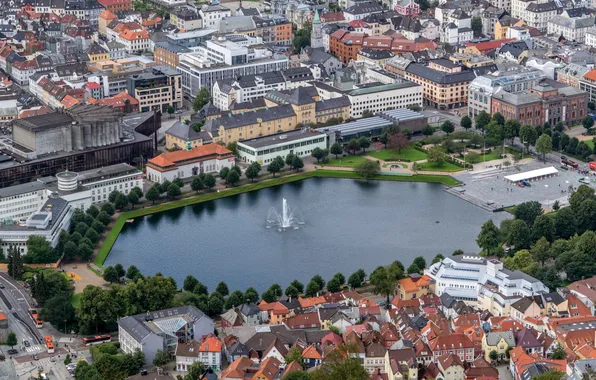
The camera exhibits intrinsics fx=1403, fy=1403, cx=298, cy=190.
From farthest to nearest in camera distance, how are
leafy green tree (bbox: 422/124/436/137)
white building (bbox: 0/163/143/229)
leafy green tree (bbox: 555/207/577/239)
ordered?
1. leafy green tree (bbox: 422/124/436/137)
2. white building (bbox: 0/163/143/229)
3. leafy green tree (bbox: 555/207/577/239)

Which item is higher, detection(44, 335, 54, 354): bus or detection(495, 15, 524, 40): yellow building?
detection(495, 15, 524, 40): yellow building

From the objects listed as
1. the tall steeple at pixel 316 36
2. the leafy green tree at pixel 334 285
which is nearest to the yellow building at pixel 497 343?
the leafy green tree at pixel 334 285

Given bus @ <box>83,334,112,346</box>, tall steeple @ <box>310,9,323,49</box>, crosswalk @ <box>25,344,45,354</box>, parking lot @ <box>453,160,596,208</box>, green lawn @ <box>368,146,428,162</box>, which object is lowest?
crosswalk @ <box>25,344,45,354</box>

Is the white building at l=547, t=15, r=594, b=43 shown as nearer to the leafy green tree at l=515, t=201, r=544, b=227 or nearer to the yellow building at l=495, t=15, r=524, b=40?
the yellow building at l=495, t=15, r=524, b=40

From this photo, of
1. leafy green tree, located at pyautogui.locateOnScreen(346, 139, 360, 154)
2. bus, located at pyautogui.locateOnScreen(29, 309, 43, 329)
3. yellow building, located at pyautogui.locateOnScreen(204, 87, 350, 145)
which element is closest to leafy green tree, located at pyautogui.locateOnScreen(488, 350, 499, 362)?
bus, located at pyautogui.locateOnScreen(29, 309, 43, 329)

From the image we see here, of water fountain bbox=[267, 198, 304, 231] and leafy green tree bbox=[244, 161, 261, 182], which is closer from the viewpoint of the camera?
water fountain bbox=[267, 198, 304, 231]

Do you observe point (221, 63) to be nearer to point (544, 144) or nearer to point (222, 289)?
point (544, 144)

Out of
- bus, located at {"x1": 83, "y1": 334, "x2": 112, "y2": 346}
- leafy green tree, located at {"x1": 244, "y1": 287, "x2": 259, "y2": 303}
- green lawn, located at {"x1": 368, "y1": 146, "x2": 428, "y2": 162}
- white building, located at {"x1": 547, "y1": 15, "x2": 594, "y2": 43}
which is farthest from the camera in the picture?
white building, located at {"x1": 547, "y1": 15, "x2": 594, "y2": 43}
